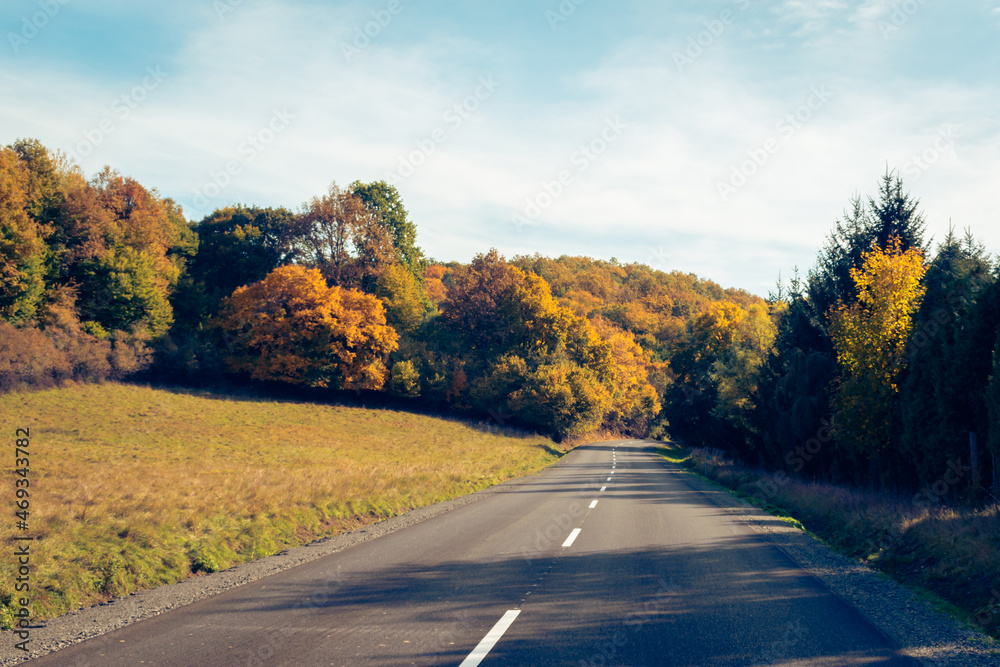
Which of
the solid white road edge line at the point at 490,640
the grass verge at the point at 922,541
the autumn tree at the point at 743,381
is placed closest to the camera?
the solid white road edge line at the point at 490,640

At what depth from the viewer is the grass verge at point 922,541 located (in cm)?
701

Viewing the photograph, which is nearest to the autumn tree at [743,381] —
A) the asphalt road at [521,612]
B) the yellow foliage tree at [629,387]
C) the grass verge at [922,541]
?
the grass verge at [922,541]

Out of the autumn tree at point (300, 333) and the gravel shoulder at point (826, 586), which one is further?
the autumn tree at point (300, 333)

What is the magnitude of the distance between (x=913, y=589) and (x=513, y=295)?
181ft

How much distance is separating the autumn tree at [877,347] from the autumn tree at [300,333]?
41.2 meters

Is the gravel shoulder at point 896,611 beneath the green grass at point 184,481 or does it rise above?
above

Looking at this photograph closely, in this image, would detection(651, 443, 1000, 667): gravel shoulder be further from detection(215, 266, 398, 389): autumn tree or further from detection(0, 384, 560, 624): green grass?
detection(215, 266, 398, 389): autumn tree

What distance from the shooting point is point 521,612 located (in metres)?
6.35

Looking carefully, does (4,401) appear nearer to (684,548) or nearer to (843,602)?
(684,548)

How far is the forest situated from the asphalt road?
761 cm

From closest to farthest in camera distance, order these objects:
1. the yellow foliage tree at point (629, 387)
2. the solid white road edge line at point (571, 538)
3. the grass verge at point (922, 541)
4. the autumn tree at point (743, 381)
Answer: the grass verge at point (922, 541) < the solid white road edge line at point (571, 538) < the autumn tree at point (743, 381) < the yellow foliage tree at point (629, 387)

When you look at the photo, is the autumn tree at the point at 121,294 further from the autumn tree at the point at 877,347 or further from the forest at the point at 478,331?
the autumn tree at the point at 877,347

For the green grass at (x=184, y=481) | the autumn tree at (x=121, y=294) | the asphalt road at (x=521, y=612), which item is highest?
the autumn tree at (x=121, y=294)

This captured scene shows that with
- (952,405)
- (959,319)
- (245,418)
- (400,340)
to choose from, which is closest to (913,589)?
(952,405)
